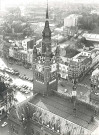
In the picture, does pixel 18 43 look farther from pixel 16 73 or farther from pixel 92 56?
pixel 92 56

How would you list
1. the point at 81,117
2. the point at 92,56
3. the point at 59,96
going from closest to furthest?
the point at 81,117
the point at 59,96
the point at 92,56

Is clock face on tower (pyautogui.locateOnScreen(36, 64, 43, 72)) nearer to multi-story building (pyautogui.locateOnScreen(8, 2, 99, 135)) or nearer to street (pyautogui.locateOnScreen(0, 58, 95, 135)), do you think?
multi-story building (pyautogui.locateOnScreen(8, 2, 99, 135))

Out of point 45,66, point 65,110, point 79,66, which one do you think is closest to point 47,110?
point 65,110

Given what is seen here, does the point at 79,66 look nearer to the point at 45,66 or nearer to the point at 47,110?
the point at 45,66

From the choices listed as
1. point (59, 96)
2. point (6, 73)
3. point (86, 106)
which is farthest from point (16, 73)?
point (86, 106)

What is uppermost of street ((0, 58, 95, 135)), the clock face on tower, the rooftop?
the clock face on tower

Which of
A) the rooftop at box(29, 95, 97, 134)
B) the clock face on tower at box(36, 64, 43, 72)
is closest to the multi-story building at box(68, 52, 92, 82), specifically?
the rooftop at box(29, 95, 97, 134)

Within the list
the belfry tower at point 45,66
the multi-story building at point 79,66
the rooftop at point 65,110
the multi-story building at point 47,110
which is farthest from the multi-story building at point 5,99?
the multi-story building at point 79,66
